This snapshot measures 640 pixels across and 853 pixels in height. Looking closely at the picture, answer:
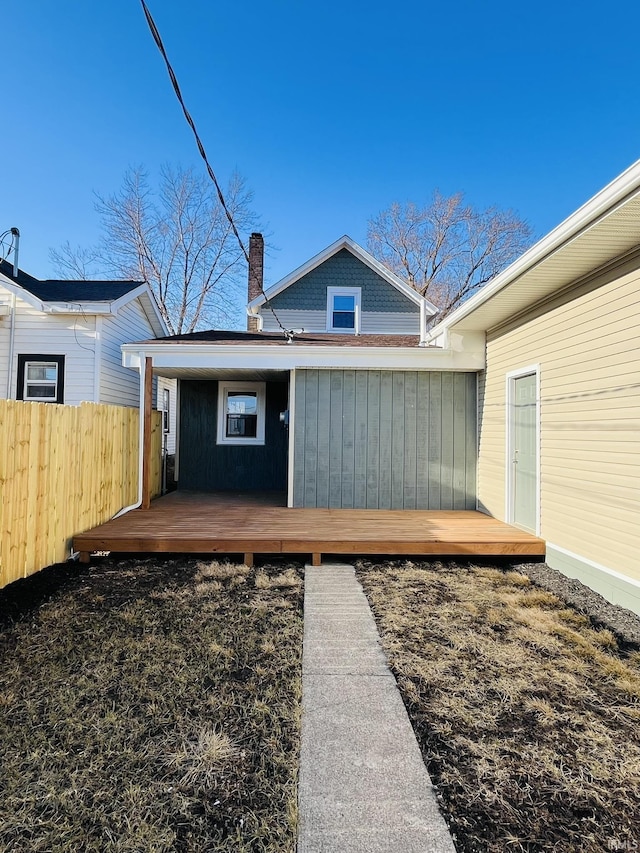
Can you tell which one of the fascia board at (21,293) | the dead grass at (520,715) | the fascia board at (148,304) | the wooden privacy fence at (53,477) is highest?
the fascia board at (148,304)

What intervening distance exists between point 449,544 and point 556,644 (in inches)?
73.4

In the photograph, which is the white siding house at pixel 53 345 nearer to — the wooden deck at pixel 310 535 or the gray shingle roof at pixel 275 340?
the gray shingle roof at pixel 275 340

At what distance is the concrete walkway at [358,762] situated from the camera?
1625mm

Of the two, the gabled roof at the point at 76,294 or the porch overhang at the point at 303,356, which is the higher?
the gabled roof at the point at 76,294

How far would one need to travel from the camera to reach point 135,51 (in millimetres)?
3818

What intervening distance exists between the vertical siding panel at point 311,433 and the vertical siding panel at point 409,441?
1.34m

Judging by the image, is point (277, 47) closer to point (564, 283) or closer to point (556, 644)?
point (564, 283)

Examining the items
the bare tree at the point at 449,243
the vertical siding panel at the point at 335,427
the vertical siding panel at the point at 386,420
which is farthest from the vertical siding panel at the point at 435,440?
the bare tree at the point at 449,243

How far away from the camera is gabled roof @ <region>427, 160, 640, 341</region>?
302 cm

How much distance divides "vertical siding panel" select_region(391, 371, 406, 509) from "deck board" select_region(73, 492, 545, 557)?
53 cm

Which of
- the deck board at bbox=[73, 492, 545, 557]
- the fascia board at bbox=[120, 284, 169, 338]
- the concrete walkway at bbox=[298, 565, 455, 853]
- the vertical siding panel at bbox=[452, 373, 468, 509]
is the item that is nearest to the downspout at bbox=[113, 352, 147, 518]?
the deck board at bbox=[73, 492, 545, 557]

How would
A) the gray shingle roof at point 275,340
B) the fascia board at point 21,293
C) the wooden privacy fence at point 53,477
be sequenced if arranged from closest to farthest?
the wooden privacy fence at point 53,477
the gray shingle roof at point 275,340
the fascia board at point 21,293

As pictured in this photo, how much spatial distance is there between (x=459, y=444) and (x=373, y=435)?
1.31 meters

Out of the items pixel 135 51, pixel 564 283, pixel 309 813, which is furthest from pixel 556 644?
pixel 135 51
